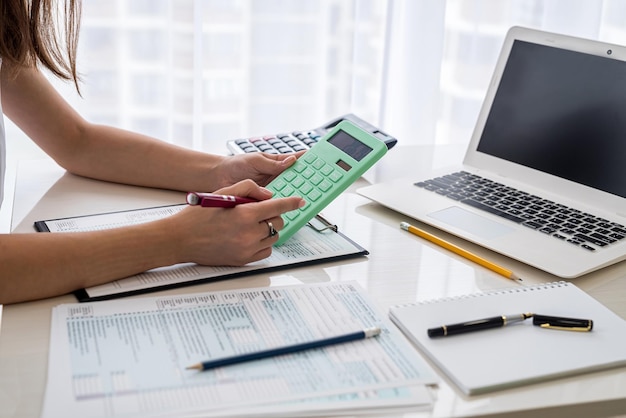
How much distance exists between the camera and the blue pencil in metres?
0.73

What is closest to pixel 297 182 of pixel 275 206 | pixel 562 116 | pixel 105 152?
pixel 275 206

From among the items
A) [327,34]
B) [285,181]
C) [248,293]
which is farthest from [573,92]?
[327,34]

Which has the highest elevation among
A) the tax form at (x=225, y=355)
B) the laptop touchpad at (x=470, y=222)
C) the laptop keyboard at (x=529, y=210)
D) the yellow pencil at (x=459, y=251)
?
the laptop keyboard at (x=529, y=210)

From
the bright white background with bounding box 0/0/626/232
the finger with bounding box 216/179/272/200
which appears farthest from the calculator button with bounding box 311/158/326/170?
the bright white background with bounding box 0/0/626/232

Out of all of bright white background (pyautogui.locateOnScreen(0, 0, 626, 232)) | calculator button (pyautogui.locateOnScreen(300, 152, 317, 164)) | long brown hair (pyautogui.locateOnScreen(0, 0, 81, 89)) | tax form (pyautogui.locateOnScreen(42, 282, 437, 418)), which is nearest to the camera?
tax form (pyautogui.locateOnScreen(42, 282, 437, 418))

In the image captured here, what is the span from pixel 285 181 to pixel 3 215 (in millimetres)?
1347

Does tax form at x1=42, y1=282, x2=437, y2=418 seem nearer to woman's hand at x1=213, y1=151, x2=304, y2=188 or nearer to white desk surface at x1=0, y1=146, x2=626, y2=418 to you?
white desk surface at x1=0, y1=146, x2=626, y2=418

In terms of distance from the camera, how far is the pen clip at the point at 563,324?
834 millimetres

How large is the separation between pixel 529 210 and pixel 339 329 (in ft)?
1.51

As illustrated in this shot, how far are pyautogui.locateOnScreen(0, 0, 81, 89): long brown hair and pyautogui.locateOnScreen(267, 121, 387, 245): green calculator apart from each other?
0.37 meters

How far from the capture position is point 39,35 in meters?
1.07

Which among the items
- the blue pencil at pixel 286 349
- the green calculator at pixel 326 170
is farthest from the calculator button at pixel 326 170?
the blue pencil at pixel 286 349

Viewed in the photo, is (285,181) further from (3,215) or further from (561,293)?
(3,215)

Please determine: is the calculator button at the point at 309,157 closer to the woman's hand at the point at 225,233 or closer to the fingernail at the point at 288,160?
the fingernail at the point at 288,160
